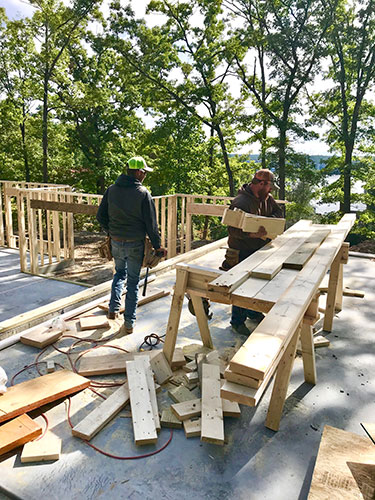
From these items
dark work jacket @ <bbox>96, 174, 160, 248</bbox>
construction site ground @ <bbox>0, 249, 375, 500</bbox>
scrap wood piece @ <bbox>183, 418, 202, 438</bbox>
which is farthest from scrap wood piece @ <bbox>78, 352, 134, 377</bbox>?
dark work jacket @ <bbox>96, 174, 160, 248</bbox>

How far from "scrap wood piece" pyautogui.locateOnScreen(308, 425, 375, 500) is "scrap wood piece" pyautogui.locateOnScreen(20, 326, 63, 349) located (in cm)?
254

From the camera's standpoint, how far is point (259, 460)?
7.35 ft

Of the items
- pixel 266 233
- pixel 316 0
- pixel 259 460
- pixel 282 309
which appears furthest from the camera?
pixel 316 0

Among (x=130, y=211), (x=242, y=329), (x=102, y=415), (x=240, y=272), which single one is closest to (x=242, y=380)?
(x=240, y=272)


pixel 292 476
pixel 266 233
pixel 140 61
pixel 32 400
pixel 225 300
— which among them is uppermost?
pixel 140 61

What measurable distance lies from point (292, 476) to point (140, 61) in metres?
17.7

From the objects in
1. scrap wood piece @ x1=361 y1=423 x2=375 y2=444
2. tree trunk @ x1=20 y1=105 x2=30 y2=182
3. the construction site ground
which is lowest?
the construction site ground

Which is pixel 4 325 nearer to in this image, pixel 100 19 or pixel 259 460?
pixel 259 460

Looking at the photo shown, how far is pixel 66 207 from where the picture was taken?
6008mm

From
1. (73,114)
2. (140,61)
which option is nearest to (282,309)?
(140,61)

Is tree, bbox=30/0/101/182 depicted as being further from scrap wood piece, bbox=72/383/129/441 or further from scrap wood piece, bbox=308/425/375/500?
scrap wood piece, bbox=308/425/375/500

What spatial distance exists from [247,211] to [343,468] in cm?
236

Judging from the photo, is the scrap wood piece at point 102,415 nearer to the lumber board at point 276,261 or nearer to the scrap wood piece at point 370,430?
the lumber board at point 276,261

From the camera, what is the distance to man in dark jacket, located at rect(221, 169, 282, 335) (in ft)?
12.2
